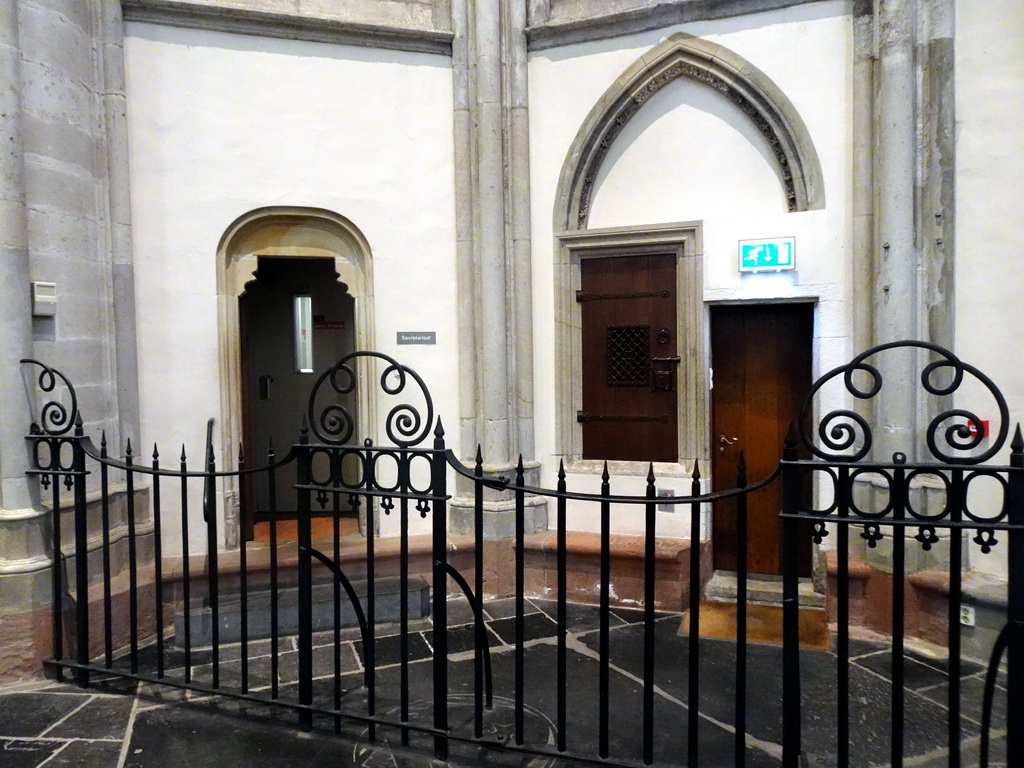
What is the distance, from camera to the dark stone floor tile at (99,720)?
3098mm

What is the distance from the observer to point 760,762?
2855mm

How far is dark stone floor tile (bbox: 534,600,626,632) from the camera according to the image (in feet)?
14.6

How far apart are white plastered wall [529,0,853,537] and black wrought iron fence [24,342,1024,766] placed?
24.0 inches

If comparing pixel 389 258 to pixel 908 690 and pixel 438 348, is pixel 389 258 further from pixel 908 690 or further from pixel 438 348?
pixel 908 690

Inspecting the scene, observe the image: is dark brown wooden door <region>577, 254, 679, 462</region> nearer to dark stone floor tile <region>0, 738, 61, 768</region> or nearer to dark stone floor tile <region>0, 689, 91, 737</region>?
dark stone floor tile <region>0, 689, 91, 737</region>

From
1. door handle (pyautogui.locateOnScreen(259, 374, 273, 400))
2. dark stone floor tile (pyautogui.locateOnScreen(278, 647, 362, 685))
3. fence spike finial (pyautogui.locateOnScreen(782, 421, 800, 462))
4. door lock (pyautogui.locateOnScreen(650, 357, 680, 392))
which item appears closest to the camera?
fence spike finial (pyautogui.locateOnScreen(782, 421, 800, 462))

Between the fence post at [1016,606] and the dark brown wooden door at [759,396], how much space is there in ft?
8.77

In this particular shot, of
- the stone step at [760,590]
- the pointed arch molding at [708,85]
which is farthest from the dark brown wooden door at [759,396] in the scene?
the pointed arch molding at [708,85]

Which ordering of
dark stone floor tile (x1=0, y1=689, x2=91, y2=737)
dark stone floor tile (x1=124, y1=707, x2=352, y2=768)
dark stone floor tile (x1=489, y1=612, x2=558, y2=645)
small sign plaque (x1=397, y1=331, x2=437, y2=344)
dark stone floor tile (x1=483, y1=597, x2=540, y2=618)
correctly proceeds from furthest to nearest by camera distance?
small sign plaque (x1=397, y1=331, x2=437, y2=344)
dark stone floor tile (x1=483, y1=597, x2=540, y2=618)
dark stone floor tile (x1=489, y1=612, x2=558, y2=645)
dark stone floor tile (x1=0, y1=689, x2=91, y2=737)
dark stone floor tile (x1=124, y1=707, x2=352, y2=768)

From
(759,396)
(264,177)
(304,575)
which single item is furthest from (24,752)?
(759,396)

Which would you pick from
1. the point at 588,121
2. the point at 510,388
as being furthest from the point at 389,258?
the point at 588,121

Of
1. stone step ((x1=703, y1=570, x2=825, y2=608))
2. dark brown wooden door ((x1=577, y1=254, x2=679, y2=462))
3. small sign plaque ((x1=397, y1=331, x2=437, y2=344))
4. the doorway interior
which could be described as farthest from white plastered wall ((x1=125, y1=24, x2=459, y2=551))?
stone step ((x1=703, y1=570, x2=825, y2=608))

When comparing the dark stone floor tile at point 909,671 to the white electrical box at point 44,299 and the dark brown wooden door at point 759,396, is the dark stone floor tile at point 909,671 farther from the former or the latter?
the white electrical box at point 44,299

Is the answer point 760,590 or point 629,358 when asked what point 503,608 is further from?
point 629,358
